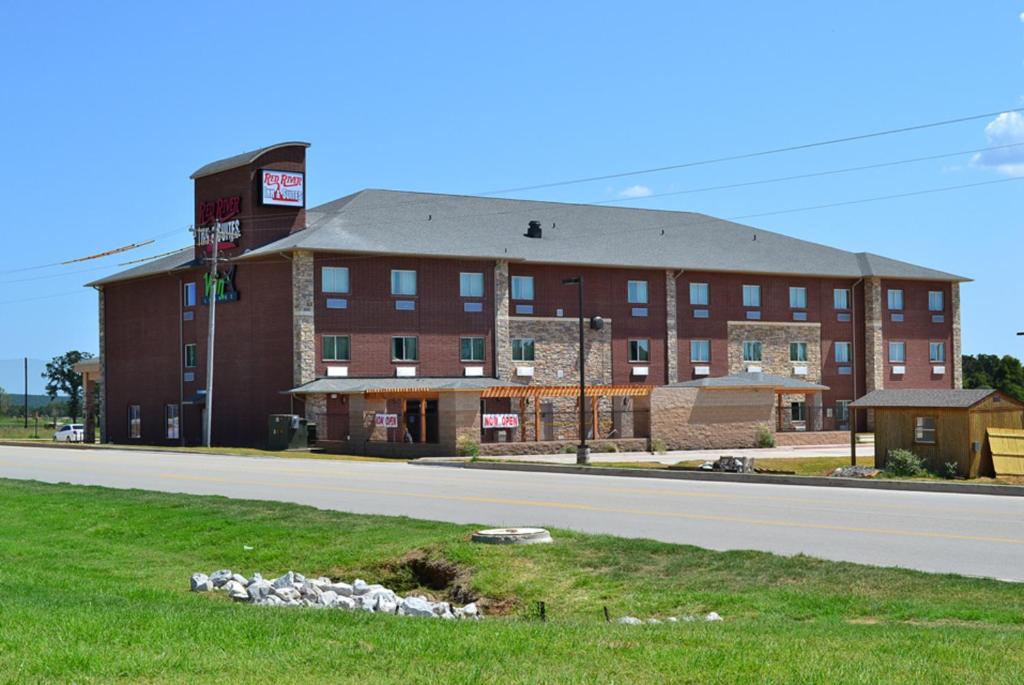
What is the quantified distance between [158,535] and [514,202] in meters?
51.9

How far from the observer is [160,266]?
6694 centimetres

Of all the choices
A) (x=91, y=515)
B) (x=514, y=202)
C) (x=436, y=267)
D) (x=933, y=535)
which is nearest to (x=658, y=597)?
(x=933, y=535)

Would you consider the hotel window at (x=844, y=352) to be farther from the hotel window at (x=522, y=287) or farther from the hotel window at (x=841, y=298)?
the hotel window at (x=522, y=287)

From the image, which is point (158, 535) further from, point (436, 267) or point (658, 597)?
point (436, 267)

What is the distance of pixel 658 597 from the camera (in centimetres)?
1261

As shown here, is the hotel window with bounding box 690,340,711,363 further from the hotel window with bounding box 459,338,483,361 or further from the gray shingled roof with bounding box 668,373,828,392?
the hotel window with bounding box 459,338,483,361

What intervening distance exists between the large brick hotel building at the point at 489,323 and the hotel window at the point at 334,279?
0.07 meters

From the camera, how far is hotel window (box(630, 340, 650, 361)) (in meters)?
66.1

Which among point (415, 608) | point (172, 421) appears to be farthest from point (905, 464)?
point (172, 421)

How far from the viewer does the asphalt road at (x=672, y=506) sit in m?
16.6

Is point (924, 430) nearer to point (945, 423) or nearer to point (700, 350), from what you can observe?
point (945, 423)

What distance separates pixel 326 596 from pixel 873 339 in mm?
63872

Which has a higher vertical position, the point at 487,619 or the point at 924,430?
the point at 924,430

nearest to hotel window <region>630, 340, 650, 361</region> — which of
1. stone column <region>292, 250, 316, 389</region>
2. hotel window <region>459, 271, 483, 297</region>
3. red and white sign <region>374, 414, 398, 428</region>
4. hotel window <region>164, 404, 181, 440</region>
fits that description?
hotel window <region>459, 271, 483, 297</region>
